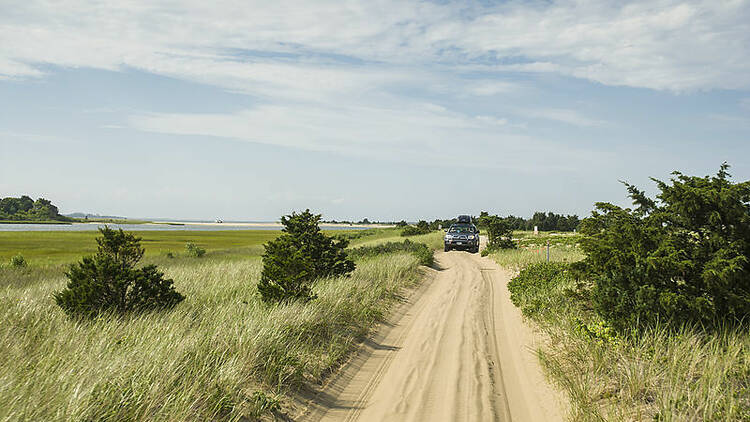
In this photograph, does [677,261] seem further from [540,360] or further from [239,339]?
[239,339]

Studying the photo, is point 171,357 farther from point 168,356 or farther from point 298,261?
point 298,261

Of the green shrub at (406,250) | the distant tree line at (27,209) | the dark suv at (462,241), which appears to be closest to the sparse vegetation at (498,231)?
the dark suv at (462,241)

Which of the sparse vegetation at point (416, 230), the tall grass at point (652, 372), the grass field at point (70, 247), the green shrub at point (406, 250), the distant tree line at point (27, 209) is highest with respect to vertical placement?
the distant tree line at point (27, 209)

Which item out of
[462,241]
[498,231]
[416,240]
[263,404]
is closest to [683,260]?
[263,404]

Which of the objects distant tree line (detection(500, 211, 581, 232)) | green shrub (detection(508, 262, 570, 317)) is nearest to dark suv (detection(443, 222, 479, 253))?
green shrub (detection(508, 262, 570, 317))

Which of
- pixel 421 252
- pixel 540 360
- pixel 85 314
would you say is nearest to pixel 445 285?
pixel 421 252

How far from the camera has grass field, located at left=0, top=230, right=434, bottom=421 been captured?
464 cm

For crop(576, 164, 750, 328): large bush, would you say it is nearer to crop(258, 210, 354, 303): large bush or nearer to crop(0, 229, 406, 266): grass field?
crop(258, 210, 354, 303): large bush

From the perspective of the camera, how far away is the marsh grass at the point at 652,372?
5059 mm

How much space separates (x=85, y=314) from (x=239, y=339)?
4.09 m

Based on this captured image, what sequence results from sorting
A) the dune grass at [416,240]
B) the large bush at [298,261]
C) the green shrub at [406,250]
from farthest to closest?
the dune grass at [416,240] < the green shrub at [406,250] < the large bush at [298,261]

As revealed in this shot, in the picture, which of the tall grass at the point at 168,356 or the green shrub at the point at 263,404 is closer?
the tall grass at the point at 168,356

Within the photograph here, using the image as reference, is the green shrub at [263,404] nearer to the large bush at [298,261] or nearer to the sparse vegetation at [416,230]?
the large bush at [298,261]

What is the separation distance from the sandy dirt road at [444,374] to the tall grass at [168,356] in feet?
2.26
